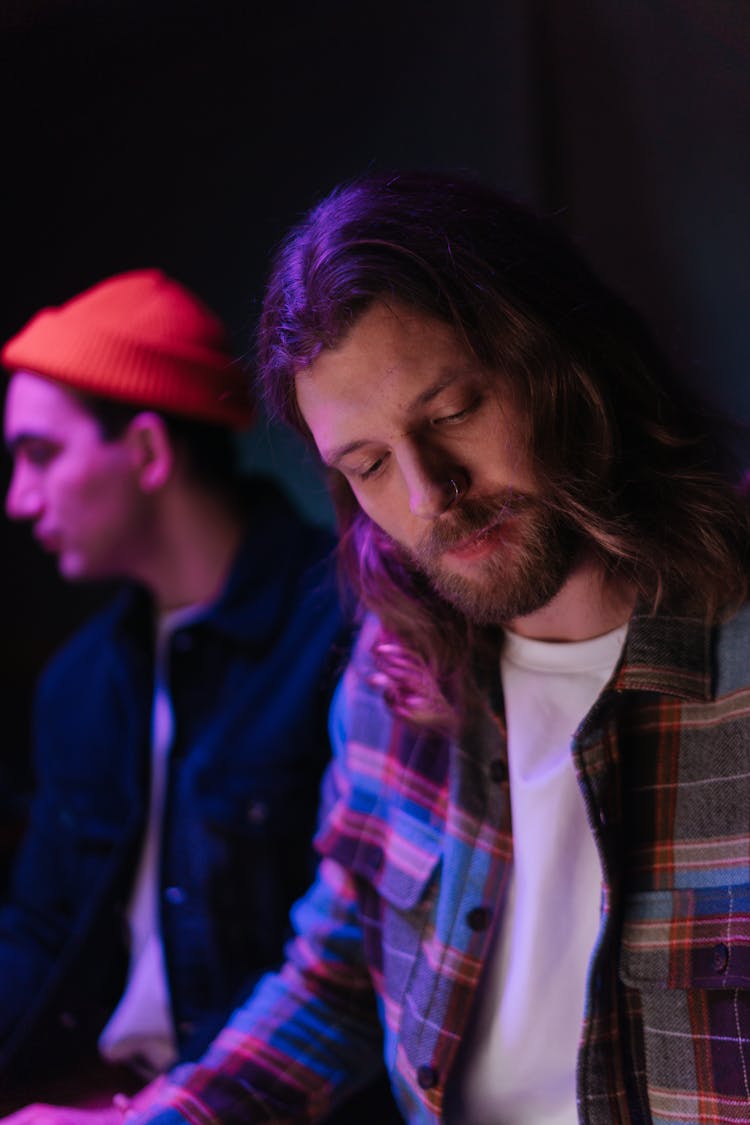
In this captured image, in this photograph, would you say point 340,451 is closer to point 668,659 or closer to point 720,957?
point 668,659

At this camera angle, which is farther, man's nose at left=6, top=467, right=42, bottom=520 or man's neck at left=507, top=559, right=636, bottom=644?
man's nose at left=6, top=467, right=42, bottom=520

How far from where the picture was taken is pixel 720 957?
3.04ft

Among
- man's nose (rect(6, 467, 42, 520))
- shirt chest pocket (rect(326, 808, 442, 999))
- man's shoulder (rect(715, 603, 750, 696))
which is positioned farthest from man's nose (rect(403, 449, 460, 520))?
man's nose (rect(6, 467, 42, 520))

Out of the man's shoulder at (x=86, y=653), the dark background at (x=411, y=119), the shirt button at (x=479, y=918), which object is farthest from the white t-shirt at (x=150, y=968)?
the shirt button at (x=479, y=918)

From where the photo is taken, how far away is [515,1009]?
1.05 m

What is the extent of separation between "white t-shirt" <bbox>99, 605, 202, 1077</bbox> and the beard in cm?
75

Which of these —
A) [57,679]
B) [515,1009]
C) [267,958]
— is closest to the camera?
[515,1009]

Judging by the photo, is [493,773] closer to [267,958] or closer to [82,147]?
[267,958]

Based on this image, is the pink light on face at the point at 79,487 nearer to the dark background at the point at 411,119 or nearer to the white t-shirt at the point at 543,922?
the dark background at the point at 411,119

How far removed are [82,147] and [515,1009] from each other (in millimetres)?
1317

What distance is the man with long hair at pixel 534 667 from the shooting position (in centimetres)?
96

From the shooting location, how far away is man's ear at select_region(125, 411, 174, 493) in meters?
1.69

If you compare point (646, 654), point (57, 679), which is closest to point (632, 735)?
point (646, 654)

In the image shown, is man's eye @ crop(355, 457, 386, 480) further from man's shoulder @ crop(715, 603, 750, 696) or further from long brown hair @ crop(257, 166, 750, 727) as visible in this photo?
man's shoulder @ crop(715, 603, 750, 696)
